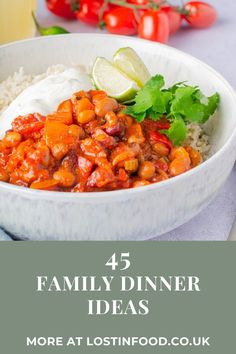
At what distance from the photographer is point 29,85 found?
434 cm

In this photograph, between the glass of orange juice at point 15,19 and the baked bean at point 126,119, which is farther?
the glass of orange juice at point 15,19

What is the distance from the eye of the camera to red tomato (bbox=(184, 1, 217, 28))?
19.0 ft

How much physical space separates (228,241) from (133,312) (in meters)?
0.64

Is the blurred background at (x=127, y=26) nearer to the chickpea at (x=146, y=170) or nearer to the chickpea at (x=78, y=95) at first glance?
the chickpea at (x=78, y=95)

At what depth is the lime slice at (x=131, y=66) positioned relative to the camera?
402 cm

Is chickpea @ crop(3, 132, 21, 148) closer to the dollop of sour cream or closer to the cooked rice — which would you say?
the dollop of sour cream

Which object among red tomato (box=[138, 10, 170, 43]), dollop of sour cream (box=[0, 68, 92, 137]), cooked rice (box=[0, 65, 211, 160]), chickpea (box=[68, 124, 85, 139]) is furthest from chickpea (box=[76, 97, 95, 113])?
red tomato (box=[138, 10, 170, 43])

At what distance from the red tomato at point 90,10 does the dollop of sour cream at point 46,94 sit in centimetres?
182

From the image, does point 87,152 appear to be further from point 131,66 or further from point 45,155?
point 131,66

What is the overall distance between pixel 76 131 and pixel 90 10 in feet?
8.86

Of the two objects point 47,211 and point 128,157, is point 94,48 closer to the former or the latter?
point 128,157

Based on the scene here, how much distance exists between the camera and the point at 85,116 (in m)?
3.43

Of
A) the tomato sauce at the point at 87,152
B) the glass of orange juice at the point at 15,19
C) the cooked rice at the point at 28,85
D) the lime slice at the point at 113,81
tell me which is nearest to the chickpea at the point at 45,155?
the tomato sauce at the point at 87,152

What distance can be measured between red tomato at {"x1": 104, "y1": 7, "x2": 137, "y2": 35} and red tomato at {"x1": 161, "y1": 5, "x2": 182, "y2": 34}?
10.9 inches
